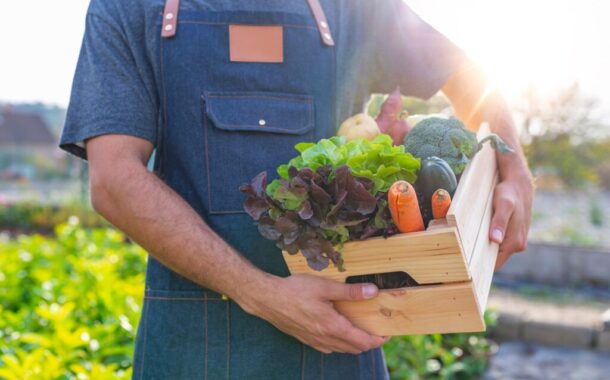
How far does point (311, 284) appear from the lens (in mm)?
1450

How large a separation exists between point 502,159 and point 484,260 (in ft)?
1.32

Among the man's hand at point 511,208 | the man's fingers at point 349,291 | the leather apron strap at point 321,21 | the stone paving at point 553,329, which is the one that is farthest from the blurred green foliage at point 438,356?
the man's fingers at point 349,291

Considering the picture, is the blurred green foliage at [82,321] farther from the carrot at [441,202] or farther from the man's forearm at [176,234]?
the carrot at [441,202]

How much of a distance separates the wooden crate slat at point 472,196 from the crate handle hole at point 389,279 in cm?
14

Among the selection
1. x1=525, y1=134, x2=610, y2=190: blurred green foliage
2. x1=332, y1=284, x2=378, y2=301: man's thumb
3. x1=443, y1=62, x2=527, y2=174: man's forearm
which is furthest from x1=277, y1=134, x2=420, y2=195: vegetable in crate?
x1=525, y1=134, x2=610, y2=190: blurred green foliage

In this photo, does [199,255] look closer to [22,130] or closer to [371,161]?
[371,161]

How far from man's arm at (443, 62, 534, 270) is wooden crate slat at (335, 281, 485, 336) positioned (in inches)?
12.3

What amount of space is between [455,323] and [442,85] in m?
0.87

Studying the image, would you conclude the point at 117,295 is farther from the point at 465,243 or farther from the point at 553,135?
the point at 553,135

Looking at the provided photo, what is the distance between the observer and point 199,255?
1546mm

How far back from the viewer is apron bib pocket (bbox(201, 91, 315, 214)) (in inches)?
68.2

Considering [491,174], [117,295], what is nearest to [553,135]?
[117,295]

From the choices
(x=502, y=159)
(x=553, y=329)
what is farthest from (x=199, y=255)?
(x=553, y=329)

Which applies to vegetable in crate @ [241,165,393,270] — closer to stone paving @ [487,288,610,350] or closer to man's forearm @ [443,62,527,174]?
man's forearm @ [443,62,527,174]
